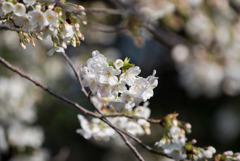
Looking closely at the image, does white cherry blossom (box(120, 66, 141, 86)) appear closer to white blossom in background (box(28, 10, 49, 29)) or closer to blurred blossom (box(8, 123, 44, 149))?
white blossom in background (box(28, 10, 49, 29))

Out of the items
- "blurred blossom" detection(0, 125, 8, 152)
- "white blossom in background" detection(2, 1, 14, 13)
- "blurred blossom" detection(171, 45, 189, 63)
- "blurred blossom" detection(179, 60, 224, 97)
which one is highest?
"white blossom in background" detection(2, 1, 14, 13)

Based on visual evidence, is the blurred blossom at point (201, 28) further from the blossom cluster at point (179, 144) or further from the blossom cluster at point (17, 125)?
the blossom cluster at point (179, 144)

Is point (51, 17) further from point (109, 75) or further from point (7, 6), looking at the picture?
point (109, 75)

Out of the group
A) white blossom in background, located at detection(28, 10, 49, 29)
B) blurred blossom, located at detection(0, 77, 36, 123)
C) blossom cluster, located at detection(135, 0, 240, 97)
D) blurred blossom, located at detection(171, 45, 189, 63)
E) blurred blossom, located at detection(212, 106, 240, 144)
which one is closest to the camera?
white blossom in background, located at detection(28, 10, 49, 29)

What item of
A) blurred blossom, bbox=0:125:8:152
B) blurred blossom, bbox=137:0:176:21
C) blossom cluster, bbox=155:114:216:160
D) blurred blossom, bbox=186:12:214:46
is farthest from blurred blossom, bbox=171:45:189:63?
blossom cluster, bbox=155:114:216:160

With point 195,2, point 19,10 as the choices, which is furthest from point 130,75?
point 195,2

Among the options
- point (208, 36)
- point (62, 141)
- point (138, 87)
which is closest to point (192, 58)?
point (208, 36)
